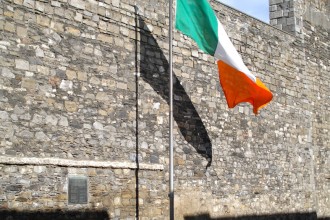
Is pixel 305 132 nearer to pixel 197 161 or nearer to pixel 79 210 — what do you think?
pixel 197 161

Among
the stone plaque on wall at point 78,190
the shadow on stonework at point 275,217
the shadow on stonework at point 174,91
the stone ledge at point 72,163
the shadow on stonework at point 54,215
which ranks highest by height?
the shadow on stonework at point 174,91

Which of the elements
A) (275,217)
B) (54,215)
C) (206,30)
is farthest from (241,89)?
(54,215)

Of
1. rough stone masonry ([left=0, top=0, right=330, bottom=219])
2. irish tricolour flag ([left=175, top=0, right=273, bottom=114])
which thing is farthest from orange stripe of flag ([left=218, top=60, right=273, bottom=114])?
rough stone masonry ([left=0, top=0, right=330, bottom=219])

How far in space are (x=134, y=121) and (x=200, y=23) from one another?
70.8 inches

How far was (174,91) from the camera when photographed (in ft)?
30.8

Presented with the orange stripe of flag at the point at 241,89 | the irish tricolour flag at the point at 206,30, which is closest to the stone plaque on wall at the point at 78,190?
the irish tricolour flag at the point at 206,30

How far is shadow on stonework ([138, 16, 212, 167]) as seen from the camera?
29.5 feet

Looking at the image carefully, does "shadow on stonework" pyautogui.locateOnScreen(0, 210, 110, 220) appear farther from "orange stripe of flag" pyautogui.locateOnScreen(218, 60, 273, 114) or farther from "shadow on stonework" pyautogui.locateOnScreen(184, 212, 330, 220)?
"orange stripe of flag" pyautogui.locateOnScreen(218, 60, 273, 114)

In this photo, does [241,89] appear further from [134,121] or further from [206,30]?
[134,121]

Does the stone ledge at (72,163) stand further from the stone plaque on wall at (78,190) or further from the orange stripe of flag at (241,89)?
the orange stripe of flag at (241,89)

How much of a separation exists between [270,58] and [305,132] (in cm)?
197

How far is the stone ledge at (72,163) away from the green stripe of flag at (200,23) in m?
1.98

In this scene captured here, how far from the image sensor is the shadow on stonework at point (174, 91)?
898 centimetres

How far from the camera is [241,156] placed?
10.5 metres
